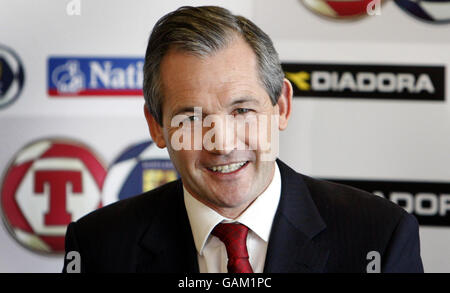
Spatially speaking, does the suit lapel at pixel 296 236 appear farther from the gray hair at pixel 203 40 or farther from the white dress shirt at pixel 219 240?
the gray hair at pixel 203 40

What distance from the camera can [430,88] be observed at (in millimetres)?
1669

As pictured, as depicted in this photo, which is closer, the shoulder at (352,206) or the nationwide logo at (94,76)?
the shoulder at (352,206)

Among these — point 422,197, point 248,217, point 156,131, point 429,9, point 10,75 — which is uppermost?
point 429,9

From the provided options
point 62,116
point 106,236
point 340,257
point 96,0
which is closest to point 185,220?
point 106,236

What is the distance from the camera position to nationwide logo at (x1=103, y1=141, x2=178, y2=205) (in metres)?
1.78

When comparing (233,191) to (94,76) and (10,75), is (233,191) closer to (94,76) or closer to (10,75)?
(94,76)

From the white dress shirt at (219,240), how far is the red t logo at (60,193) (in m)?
0.80

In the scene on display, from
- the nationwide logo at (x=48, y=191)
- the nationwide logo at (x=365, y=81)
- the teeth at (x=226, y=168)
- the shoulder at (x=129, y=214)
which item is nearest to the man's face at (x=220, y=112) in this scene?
the teeth at (x=226, y=168)

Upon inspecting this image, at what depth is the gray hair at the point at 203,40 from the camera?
1027 millimetres

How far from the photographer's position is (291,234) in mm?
1081

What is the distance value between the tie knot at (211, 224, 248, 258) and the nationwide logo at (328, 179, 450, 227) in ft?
2.44

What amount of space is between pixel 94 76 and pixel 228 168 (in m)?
0.85

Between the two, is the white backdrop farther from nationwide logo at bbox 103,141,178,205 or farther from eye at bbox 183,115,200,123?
eye at bbox 183,115,200,123

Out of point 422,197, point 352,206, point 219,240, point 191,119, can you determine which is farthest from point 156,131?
point 422,197
